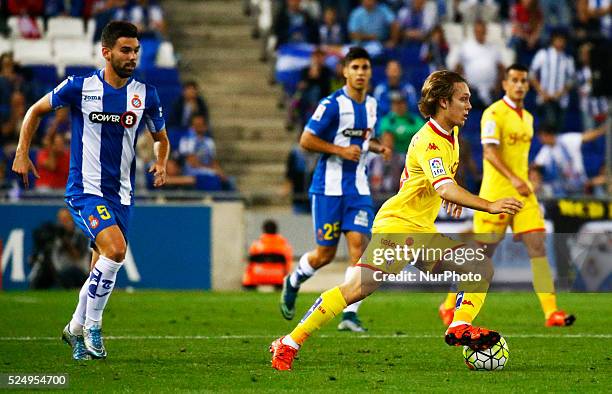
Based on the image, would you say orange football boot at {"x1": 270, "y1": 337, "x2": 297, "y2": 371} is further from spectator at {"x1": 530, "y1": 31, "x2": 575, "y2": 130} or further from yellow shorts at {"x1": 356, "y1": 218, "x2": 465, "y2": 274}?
spectator at {"x1": 530, "y1": 31, "x2": 575, "y2": 130}

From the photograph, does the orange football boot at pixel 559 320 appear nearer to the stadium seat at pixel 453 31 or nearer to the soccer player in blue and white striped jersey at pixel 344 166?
the soccer player in blue and white striped jersey at pixel 344 166

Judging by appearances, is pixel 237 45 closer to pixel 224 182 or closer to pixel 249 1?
pixel 249 1

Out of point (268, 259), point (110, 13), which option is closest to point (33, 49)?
point (110, 13)

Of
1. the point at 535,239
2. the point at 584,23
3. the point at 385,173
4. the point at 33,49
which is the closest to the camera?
the point at 535,239

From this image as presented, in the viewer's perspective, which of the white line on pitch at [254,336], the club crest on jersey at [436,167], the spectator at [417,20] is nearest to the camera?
the club crest on jersey at [436,167]

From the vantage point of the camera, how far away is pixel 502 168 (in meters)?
13.5

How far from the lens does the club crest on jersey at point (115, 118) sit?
1041cm

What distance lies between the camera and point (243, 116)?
24188 millimetres

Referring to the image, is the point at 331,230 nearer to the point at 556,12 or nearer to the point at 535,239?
the point at 535,239

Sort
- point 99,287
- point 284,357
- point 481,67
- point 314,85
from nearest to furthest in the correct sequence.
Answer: point 284,357, point 99,287, point 314,85, point 481,67

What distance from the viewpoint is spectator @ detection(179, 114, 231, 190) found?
67.5 feet

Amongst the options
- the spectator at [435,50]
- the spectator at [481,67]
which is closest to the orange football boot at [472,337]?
the spectator at [481,67]

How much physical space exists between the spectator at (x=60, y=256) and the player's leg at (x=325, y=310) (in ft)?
32.6

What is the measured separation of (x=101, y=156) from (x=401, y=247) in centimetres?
264
